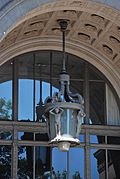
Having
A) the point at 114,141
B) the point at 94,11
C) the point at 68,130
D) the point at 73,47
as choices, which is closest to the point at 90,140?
the point at 114,141

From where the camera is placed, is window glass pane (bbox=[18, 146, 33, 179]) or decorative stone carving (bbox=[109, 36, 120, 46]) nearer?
decorative stone carving (bbox=[109, 36, 120, 46])

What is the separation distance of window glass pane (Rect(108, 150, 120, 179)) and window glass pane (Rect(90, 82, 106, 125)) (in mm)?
789

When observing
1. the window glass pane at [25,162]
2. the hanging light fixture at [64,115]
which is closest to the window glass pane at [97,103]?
the window glass pane at [25,162]

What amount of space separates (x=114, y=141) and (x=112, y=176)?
876 mm

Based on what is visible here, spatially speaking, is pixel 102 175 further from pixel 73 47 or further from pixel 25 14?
pixel 25 14

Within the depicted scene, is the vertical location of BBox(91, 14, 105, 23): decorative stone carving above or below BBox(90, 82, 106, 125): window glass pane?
above

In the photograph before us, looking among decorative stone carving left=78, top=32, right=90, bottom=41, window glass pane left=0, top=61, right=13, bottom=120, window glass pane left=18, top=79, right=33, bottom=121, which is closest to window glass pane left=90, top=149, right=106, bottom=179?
window glass pane left=18, top=79, right=33, bottom=121

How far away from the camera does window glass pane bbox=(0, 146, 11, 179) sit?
14.2m

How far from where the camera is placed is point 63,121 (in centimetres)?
974

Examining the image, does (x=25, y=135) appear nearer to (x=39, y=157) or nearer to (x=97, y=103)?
(x=39, y=157)

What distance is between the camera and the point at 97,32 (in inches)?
550

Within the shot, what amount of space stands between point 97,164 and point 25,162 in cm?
175

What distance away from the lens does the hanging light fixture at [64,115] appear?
9.67 metres

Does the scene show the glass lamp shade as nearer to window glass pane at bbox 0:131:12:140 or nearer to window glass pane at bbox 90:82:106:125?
window glass pane at bbox 0:131:12:140
